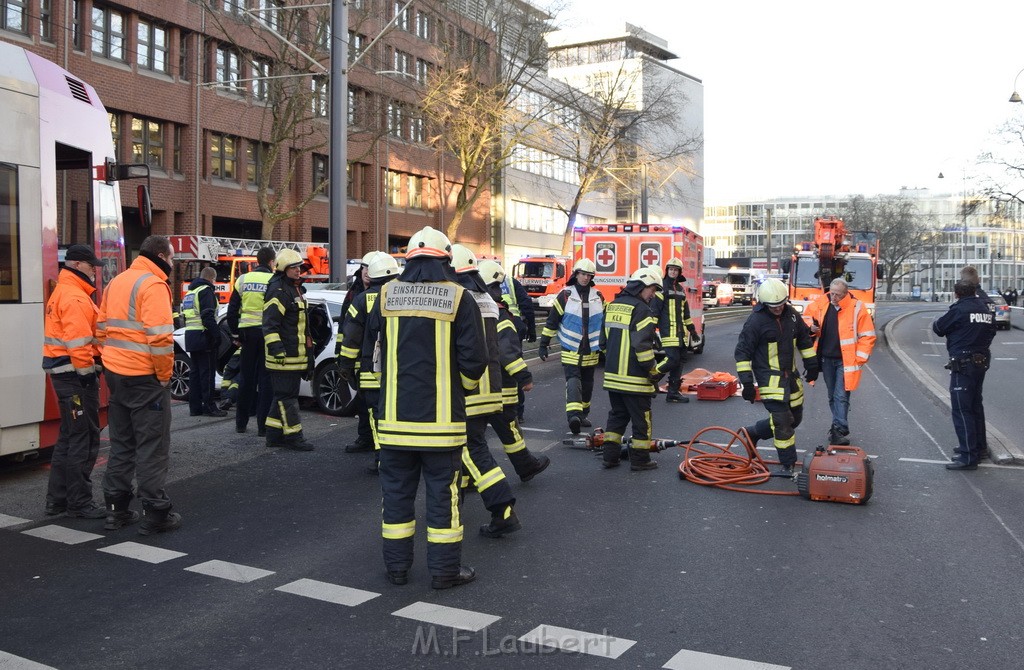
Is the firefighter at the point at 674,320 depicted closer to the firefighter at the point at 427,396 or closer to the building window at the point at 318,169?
the firefighter at the point at 427,396

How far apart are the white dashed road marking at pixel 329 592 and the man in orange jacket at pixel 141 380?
1.59 m

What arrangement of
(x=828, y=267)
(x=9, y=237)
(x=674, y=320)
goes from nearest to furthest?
(x=9, y=237) → (x=674, y=320) → (x=828, y=267)

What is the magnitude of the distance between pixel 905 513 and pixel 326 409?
6.96 metres

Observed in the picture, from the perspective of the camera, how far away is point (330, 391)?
11.8m

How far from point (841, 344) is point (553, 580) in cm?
565

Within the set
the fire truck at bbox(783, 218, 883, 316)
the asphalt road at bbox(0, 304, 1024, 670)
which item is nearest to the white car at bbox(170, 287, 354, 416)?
the asphalt road at bbox(0, 304, 1024, 670)

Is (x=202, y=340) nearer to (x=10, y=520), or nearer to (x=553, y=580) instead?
(x=10, y=520)

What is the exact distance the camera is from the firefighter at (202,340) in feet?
36.9

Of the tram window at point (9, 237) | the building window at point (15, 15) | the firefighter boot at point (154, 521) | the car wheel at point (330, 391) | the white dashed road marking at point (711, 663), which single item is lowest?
the white dashed road marking at point (711, 663)

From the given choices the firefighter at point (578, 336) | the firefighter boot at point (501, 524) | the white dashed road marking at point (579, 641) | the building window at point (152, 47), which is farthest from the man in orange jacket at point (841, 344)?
the building window at point (152, 47)

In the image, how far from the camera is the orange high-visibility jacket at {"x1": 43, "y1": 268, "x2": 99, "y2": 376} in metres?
6.77

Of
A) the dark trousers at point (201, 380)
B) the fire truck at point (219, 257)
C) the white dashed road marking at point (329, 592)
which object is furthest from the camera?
the fire truck at point (219, 257)

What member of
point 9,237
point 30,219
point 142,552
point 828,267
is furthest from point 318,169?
point 142,552

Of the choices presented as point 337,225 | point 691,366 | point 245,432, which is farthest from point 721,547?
point 691,366
